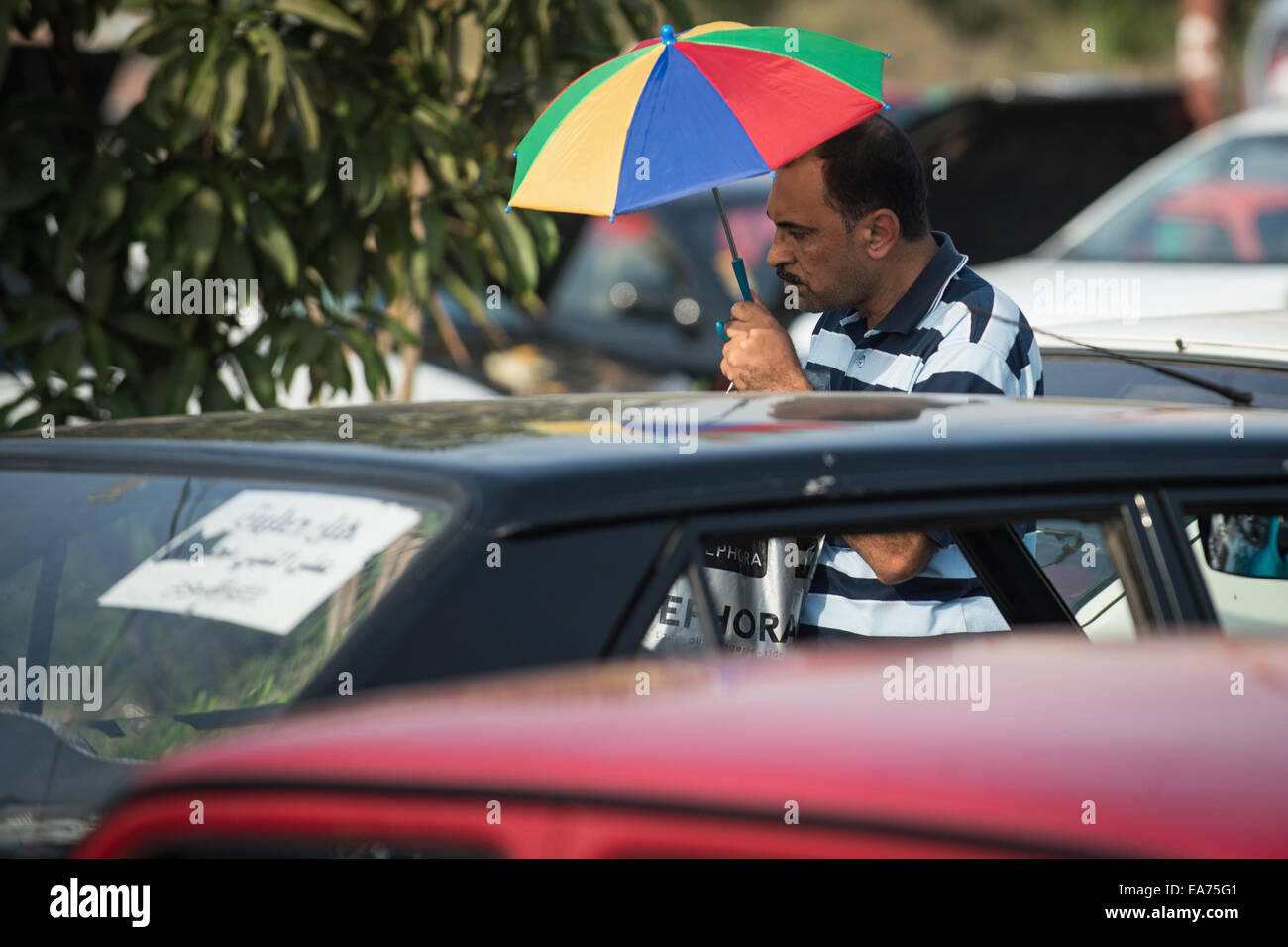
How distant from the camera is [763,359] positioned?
251 centimetres

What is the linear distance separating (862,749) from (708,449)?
2.01 feet

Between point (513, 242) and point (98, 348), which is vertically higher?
point (513, 242)

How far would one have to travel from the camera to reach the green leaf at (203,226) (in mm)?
3309

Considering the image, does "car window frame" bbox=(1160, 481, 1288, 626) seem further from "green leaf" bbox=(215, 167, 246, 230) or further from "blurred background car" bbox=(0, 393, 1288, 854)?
"green leaf" bbox=(215, 167, 246, 230)

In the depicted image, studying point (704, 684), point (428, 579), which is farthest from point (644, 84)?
point (704, 684)

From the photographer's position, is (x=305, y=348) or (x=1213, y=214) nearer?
(x=305, y=348)

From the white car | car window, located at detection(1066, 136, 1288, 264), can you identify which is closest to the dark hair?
the white car

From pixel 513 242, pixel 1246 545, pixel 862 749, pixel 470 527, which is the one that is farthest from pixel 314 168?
pixel 862 749

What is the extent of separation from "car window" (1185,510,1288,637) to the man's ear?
664mm

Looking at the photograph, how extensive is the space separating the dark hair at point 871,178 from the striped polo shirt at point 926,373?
0.08 metres

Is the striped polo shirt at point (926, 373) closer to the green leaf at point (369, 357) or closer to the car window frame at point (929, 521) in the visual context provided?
the car window frame at point (929, 521)

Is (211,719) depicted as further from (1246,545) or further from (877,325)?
(1246,545)

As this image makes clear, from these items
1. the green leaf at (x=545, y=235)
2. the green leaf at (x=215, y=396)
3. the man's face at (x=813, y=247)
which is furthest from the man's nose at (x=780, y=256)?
the green leaf at (x=215, y=396)
